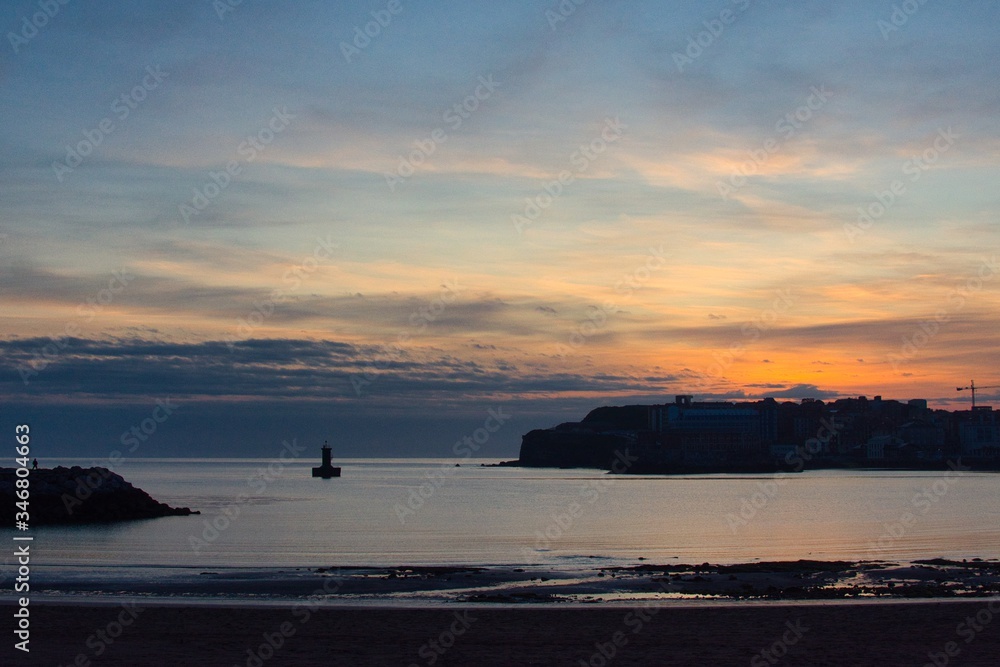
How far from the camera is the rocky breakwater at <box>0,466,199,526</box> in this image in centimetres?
6456

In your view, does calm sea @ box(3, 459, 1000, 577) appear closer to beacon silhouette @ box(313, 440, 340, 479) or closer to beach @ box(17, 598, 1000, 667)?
beach @ box(17, 598, 1000, 667)

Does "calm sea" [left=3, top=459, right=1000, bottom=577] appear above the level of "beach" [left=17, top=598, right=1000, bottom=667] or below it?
below

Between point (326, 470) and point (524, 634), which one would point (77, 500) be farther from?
point (326, 470)

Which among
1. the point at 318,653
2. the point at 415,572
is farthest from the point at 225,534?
the point at 318,653

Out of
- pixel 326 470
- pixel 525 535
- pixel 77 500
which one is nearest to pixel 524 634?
pixel 525 535

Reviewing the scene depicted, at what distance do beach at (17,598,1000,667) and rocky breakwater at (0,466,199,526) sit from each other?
4326 centimetres

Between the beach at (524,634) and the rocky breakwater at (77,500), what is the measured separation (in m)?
43.3

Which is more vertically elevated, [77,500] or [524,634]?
[524,634]

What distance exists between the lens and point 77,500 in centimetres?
6712

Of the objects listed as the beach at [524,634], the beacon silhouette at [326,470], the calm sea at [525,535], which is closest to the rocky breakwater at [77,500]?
the calm sea at [525,535]

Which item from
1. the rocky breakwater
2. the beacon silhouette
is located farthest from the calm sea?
the beacon silhouette

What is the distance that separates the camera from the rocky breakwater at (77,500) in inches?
2542

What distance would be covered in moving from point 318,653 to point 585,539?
3356 centimetres

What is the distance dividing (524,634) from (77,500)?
54.7m
